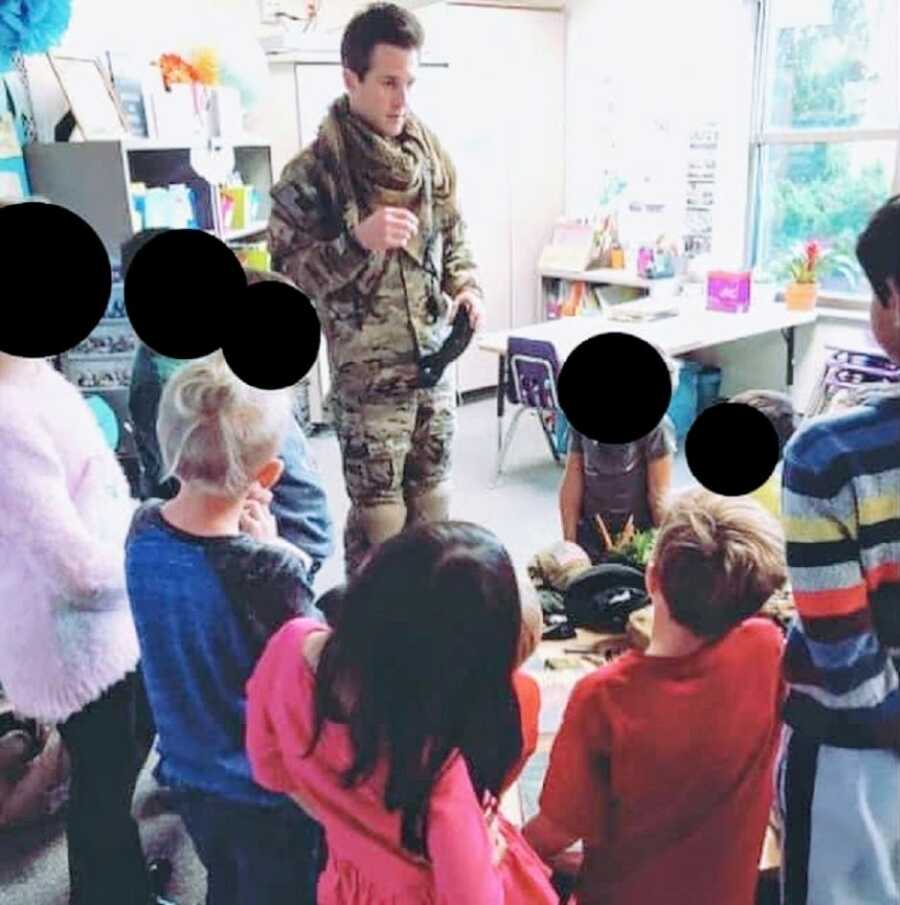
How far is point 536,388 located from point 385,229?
222 mm

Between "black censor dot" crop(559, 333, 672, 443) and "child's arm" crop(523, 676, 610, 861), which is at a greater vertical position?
"black censor dot" crop(559, 333, 672, 443)

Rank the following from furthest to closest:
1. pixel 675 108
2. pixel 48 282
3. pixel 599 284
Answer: pixel 599 284 < pixel 675 108 < pixel 48 282

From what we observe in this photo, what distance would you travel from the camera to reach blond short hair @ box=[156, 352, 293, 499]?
0.42 metres

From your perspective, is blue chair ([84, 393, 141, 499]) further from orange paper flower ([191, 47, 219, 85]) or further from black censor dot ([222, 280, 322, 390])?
orange paper flower ([191, 47, 219, 85])

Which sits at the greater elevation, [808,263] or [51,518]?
[808,263]

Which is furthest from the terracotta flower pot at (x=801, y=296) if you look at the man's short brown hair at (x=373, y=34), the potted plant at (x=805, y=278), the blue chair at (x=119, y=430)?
the blue chair at (x=119, y=430)

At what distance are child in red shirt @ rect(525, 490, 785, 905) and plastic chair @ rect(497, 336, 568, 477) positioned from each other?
0.38 feet

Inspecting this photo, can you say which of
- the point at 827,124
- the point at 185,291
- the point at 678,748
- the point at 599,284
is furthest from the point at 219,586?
the point at 599,284

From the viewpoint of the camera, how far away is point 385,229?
17.3 inches

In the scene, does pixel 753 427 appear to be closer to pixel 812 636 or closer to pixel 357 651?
pixel 812 636

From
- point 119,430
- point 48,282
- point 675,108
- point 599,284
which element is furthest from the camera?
point 599,284

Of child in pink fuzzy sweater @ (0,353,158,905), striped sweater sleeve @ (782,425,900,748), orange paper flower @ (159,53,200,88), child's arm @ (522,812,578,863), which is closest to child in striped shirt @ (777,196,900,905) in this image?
striped sweater sleeve @ (782,425,900,748)

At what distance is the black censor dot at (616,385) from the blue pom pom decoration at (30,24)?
0.29 meters

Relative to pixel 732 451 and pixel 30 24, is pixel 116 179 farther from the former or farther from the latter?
pixel 732 451
